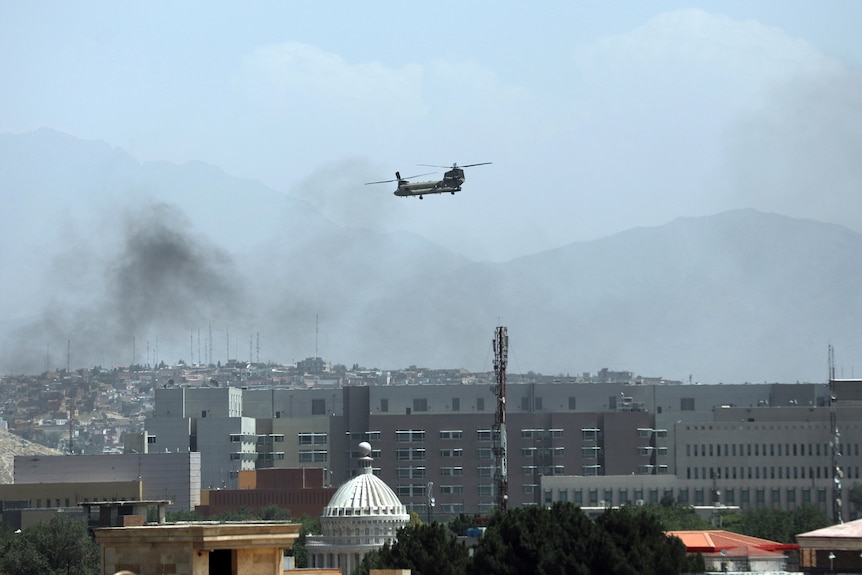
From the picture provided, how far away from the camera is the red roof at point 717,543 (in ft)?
419

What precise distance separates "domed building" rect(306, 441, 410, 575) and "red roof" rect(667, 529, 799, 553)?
26912 millimetres

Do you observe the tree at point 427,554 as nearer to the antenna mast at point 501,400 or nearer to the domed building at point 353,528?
the domed building at point 353,528

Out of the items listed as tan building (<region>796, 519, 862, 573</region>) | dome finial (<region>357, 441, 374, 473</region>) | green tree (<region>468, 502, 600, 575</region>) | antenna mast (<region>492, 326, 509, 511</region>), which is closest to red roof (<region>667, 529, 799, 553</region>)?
tan building (<region>796, 519, 862, 573</region>)

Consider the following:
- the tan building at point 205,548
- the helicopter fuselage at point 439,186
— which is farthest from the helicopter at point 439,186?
the tan building at point 205,548

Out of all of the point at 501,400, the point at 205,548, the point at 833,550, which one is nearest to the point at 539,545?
the point at 833,550

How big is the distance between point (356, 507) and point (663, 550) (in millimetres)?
42878

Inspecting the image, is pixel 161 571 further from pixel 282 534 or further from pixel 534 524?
pixel 534 524

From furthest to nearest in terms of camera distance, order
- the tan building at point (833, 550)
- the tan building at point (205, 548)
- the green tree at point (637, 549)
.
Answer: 1. the green tree at point (637, 549)
2. the tan building at point (833, 550)
3. the tan building at point (205, 548)

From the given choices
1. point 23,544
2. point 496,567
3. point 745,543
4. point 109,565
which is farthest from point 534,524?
point 109,565

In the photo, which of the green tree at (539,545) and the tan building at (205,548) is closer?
the tan building at (205,548)

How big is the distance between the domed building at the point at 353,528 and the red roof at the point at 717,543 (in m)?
26.9

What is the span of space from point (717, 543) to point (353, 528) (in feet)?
117

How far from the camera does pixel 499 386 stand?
16275cm

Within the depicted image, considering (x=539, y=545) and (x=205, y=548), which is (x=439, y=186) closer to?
(x=539, y=545)
